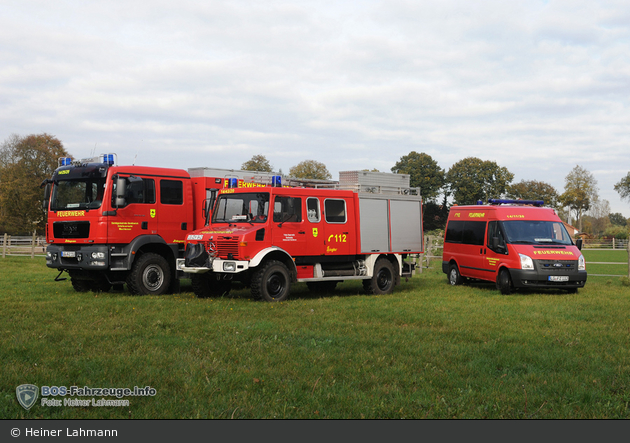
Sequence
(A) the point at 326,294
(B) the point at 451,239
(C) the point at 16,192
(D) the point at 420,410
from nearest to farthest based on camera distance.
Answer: (D) the point at 420,410 < (A) the point at 326,294 < (B) the point at 451,239 < (C) the point at 16,192

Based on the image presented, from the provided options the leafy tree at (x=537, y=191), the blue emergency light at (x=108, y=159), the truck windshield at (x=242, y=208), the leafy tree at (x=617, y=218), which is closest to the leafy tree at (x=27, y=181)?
the blue emergency light at (x=108, y=159)

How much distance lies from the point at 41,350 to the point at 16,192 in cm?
4768

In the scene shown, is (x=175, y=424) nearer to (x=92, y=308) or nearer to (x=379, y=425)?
(x=379, y=425)

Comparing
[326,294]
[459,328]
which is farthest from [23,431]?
[326,294]

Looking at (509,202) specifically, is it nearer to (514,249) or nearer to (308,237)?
(514,249)

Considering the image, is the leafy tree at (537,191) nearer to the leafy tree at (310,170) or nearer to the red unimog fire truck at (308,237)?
the leafy tree at (310,170)

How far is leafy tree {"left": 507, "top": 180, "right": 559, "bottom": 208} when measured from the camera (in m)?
87.2

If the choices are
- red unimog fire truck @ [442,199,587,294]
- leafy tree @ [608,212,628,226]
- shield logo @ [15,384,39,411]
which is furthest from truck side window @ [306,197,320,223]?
leafy tree @ [608,212,628,226]

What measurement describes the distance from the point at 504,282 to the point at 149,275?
30.9ft

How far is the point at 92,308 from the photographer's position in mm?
11477

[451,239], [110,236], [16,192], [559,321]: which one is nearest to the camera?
[559,321]

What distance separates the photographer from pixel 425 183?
7806cm

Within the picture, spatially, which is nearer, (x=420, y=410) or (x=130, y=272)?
(x=420, y=410)

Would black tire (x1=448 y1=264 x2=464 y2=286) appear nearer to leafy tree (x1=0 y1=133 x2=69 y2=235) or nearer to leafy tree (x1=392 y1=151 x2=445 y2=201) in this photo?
leafy tree (x1=0 y1=133 x2=69 y2=235)
